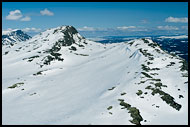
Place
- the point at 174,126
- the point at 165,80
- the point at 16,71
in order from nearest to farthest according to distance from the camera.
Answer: the point at 174,126 < the point at 165,80 < the point at 16,71

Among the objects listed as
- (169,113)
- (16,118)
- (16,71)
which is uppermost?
(169,113)

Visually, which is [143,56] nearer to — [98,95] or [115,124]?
[98,95]

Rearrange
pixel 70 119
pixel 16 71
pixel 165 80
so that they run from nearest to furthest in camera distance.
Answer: pixel 70 119
pixel 165 80
pixel 16 71

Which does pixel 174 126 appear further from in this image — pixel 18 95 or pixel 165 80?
pixel 18 95

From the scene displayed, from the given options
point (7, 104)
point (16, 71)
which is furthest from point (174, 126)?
point (16, 71)

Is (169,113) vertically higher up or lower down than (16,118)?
higher up

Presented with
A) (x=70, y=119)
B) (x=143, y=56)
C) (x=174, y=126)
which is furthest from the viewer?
(x=143, y=56)

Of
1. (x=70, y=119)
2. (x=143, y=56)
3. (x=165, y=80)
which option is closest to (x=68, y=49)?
(x=143, y=56)

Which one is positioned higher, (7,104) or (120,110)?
(120,110)

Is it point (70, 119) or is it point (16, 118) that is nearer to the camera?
point (70, 119)
